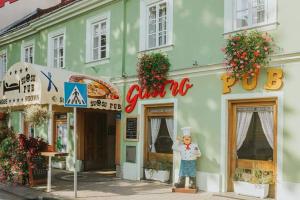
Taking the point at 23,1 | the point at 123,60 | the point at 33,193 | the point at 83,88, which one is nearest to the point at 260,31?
the point at 83,88

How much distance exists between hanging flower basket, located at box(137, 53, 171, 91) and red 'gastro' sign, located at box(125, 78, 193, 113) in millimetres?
183

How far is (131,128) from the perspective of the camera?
45.5ft

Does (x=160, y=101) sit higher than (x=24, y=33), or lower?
lower

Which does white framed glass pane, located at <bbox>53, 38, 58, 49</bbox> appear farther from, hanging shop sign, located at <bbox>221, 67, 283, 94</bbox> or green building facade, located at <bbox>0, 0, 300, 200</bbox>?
hanging shop sign, located at <bbox>221, 67, 283, 94</bbox>

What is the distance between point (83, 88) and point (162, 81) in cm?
261

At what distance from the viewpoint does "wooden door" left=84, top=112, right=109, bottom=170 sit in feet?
55.8

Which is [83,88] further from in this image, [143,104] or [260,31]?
[260,31]

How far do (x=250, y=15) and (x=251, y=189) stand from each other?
13.1 feet

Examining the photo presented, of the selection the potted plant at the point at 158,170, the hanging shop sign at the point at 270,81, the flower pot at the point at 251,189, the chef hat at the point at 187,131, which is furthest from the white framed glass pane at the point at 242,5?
the potted plant at the point at 158,170

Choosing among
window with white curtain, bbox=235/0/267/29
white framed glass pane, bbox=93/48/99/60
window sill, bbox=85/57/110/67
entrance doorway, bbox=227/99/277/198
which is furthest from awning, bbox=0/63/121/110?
window with white curtain, bbox=235/0/267/29

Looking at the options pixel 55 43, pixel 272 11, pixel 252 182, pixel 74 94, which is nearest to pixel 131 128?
pixel 74 94

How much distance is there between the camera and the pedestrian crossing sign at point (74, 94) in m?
10.6

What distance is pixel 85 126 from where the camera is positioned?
1689 centimetres

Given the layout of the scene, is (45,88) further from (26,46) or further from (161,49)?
(26,46)
